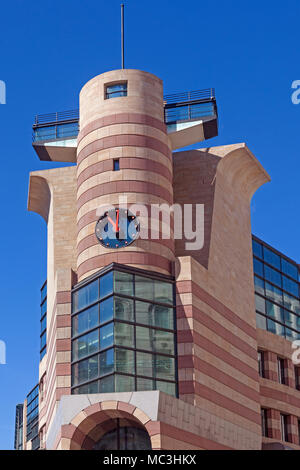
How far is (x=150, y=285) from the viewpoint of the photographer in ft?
196

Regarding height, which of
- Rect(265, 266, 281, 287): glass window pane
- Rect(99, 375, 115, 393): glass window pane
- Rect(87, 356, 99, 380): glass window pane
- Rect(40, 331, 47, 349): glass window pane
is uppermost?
Rect(265, 266, 281, 287): glass window pane

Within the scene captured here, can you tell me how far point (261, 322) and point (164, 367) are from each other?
75.5 ft

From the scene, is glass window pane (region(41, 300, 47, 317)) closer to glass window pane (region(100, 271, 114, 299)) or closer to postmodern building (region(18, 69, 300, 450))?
postmodern building (region(18, 69, 300, 450))

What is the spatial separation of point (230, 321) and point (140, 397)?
48.4 feet

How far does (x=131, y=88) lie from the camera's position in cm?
6575

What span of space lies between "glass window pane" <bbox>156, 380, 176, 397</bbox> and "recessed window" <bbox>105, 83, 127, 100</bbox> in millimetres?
21854

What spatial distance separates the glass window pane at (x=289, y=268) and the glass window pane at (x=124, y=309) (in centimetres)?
3175

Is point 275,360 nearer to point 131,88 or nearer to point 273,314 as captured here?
point 273,314

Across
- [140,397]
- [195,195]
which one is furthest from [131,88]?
[140,397]

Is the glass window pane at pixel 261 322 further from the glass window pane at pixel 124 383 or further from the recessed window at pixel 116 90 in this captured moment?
the recessed window at pixel 116 90

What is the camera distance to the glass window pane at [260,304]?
3130 inches

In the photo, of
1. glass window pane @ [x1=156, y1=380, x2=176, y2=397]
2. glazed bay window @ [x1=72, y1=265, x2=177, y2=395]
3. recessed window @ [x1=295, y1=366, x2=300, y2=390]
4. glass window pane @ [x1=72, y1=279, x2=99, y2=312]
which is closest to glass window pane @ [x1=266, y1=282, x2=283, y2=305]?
recessed window @ [x1=295, y1=366, x2=300, y2=390]

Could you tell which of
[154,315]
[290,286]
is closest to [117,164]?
[154,315]

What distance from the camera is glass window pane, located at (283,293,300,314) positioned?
8588cm
